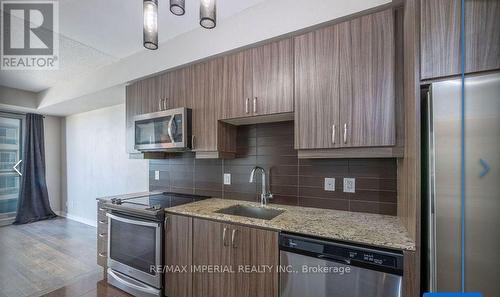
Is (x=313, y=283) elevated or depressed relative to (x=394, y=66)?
depressed

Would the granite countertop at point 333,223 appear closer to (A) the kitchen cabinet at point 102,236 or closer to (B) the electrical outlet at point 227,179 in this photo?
(B) the electrical outlet at point 227,179

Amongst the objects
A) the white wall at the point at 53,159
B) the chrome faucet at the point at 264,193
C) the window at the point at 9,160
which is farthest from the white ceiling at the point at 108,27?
the white wall at the point at 53,159

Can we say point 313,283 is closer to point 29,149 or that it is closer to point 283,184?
point 283,184

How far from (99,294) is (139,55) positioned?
2536 millimetres

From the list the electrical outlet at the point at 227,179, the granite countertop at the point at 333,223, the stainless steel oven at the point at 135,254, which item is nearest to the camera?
the granite countertop at the point at 333,223

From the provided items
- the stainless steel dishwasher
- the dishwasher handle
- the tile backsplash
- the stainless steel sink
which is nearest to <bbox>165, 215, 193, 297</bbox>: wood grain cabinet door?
the stainless steel sink

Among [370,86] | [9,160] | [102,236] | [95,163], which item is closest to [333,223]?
[370,86]

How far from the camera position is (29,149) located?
4.58 metres

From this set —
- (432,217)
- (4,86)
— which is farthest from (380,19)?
(4,86)

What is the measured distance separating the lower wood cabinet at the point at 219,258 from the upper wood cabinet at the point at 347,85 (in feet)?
2.55

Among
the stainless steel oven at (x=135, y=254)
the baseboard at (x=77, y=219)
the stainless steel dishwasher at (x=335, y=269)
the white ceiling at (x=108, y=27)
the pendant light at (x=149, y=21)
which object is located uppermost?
the white ceiling at (x=108, y=27)

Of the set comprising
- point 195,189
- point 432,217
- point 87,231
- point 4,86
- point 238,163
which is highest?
point 4,86

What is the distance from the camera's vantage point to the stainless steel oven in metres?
1.98

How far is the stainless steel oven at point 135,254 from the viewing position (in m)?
1.98
